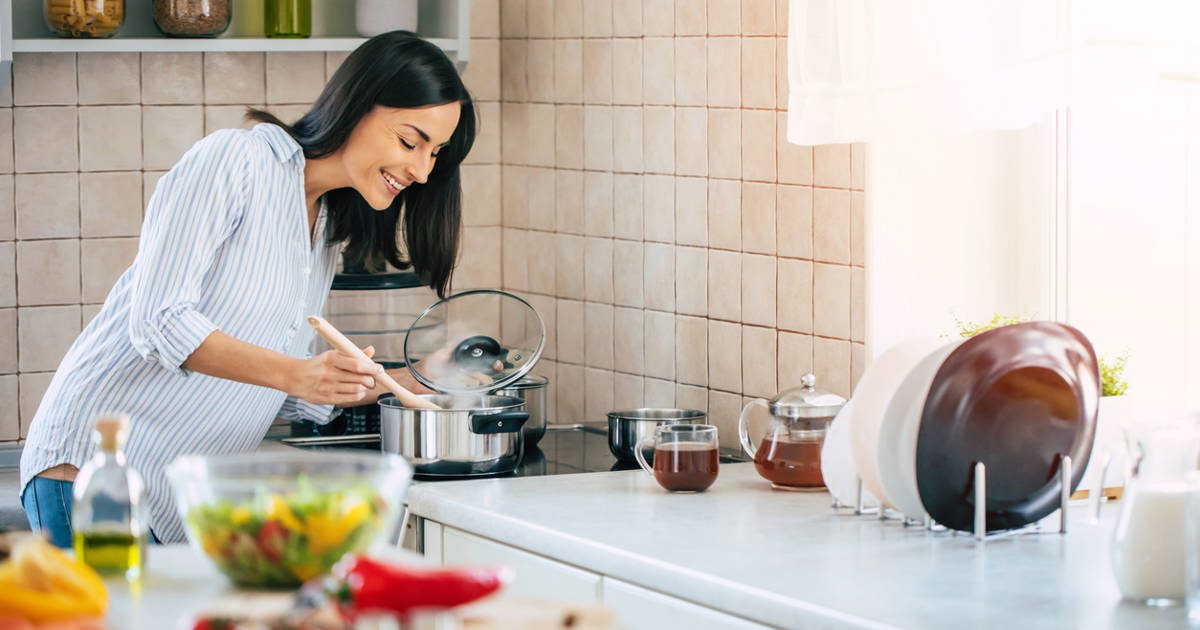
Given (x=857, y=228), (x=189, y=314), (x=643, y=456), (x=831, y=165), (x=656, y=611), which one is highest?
(x=831, y=165)

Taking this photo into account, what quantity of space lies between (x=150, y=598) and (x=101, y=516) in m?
0.09

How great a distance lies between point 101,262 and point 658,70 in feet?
3.80

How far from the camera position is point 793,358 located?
2770mm

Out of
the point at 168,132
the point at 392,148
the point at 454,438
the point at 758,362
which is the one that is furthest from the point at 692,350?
the point at 168,132

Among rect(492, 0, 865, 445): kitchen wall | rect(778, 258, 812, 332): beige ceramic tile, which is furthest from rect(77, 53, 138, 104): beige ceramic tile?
rect(778, 258, 812, 332): beige ceramic tile

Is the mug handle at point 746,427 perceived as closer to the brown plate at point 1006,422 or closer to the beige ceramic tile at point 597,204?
the brown plate at point 1006,422

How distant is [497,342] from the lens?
2.82 m

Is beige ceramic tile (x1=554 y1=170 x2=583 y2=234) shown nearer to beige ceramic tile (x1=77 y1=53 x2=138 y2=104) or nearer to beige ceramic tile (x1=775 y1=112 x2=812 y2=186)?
beige ceramic tile (x1=775 y1=112 x2=812 y2=186)

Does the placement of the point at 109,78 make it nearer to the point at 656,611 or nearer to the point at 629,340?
the point at 629,340

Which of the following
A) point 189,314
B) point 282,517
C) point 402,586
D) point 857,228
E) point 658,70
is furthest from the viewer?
point 658,70

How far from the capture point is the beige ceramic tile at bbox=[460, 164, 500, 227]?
11.8 ft

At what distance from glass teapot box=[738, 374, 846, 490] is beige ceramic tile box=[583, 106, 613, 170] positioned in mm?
987

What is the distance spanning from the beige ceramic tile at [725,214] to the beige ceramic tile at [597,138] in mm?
356

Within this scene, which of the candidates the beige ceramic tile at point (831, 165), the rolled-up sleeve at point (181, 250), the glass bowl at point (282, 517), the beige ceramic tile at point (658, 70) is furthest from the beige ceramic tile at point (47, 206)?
the glass bowl at point (282, 517)
